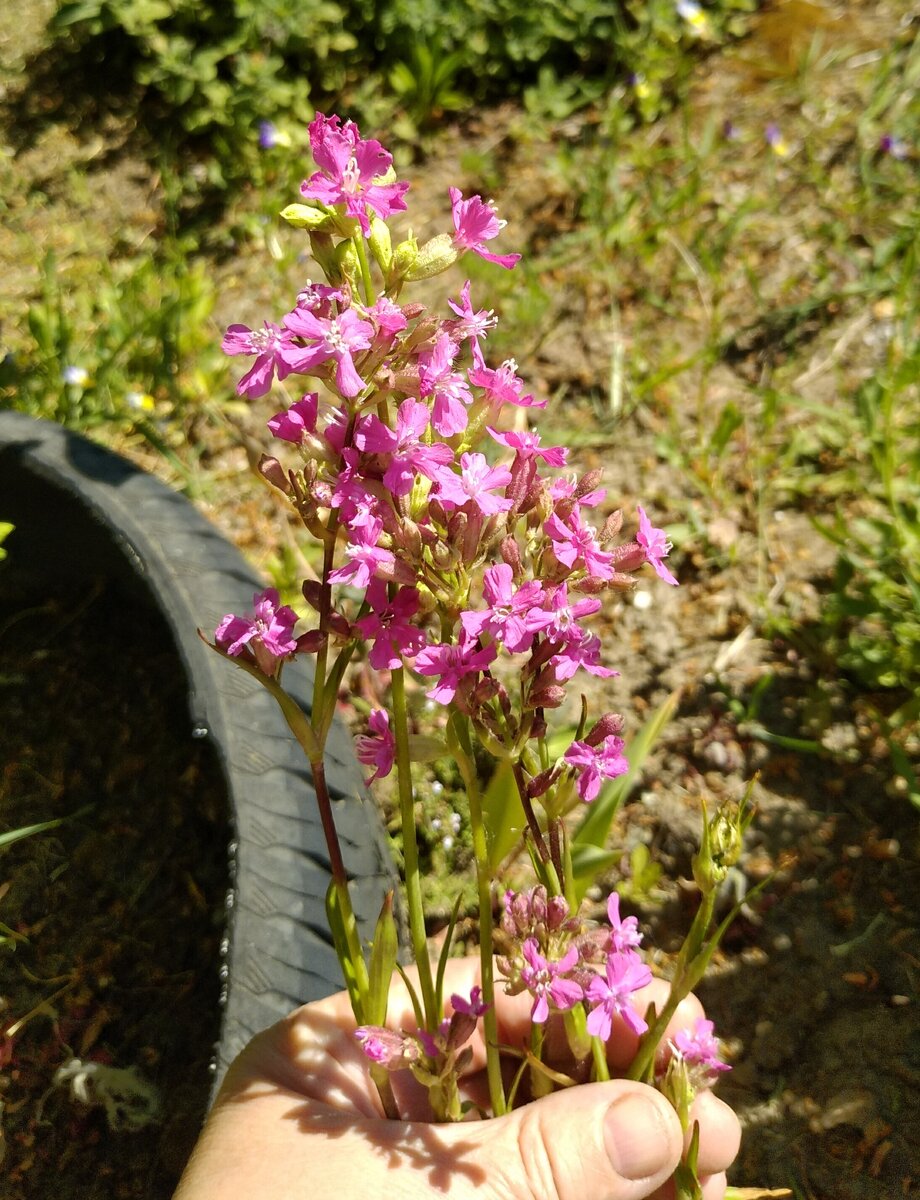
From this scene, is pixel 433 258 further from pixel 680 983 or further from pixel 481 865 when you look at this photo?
pixel 680 983

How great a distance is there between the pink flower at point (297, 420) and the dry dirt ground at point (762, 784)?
3.86 feet

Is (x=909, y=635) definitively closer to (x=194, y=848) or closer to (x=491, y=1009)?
(x=491, y=1009)

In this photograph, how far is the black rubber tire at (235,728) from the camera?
5.87 ft

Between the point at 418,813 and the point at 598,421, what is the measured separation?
3.93 feet

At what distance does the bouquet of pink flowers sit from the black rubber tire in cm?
47

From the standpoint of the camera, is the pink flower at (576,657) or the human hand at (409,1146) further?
the human hand at (409,1146)

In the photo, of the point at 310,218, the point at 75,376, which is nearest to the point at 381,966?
the point at 310,218

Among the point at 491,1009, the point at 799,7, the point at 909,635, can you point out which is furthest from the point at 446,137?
the point at 491,1009

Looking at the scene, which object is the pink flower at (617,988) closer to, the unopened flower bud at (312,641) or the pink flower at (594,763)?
the pink flower at (594,763)

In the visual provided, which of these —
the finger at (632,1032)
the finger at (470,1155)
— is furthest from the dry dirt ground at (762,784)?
the finger at (470,1155)

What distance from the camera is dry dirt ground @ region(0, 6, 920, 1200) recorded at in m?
1.94

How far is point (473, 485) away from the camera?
110cm

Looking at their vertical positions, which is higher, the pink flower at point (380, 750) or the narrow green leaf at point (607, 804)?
the pink flower at point (380, 750)

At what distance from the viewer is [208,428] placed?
2980mm
